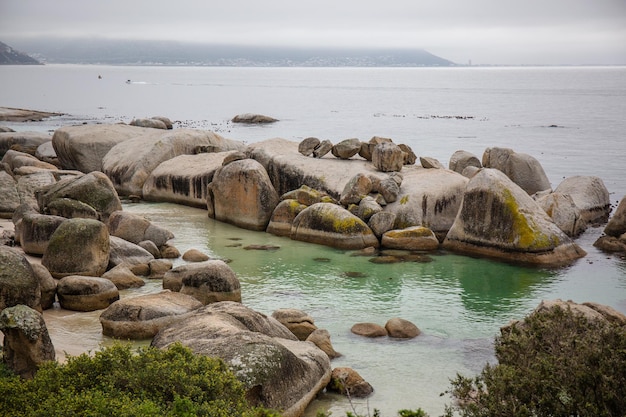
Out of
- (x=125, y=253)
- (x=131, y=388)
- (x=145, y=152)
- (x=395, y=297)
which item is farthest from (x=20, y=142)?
(x=131, y=388)

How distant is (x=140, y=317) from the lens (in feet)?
52.2

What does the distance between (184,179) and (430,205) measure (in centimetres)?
1149

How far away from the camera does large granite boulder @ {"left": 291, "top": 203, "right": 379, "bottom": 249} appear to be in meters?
24.7

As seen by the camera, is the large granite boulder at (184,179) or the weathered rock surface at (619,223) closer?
the weathered rock surface at (619,223)

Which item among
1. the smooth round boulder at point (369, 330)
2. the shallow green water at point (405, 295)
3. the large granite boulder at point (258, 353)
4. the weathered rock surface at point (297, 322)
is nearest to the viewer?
the large granite boulder at point (258, 353)

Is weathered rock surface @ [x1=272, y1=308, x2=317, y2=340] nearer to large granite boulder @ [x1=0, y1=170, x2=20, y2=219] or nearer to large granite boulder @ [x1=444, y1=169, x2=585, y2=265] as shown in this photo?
large granite boulder @ [x1=444, y1=169, x2=585, y2=265]

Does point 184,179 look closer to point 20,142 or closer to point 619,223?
Answer: point 619,223

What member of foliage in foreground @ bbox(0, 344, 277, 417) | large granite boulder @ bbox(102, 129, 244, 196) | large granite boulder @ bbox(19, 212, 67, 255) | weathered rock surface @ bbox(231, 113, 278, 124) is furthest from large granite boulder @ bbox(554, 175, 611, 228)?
weathered rock surface @ bbox(231, 113, 278, 124)

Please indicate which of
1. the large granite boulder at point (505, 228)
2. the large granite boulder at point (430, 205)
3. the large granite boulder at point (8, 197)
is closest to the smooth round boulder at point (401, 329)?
the large granite boulder at point (505, 228)

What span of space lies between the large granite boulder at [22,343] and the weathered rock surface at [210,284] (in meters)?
6.29

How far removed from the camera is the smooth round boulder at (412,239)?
24578 millimetres

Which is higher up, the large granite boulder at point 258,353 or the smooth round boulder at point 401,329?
the large granite boulder at point 258,353

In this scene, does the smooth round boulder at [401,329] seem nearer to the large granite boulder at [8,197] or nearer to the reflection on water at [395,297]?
the reflection on water at [395,297]

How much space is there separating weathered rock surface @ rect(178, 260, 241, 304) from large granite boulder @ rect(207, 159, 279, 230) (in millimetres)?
9231
